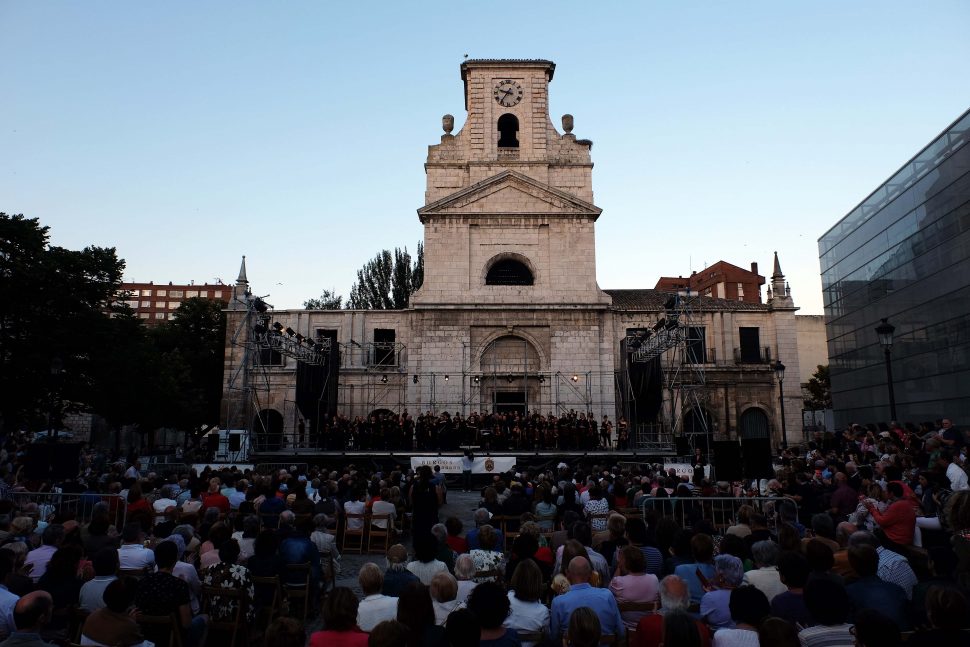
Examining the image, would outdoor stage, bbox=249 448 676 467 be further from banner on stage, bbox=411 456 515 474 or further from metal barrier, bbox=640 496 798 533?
metal barrier, bbox=640 496 798 533

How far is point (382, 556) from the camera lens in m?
12.6

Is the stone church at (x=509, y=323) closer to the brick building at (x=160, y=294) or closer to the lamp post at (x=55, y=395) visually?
the lamp post at (x=55, y=395)

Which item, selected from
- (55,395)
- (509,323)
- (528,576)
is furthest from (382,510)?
(509,323)

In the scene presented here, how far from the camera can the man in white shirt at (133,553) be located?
7312 mm

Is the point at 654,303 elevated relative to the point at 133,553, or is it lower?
elevated

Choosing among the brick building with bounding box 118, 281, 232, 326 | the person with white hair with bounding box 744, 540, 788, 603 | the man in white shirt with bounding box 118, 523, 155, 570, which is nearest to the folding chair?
the man in white shirt with bounding box 118, 523, 155, 570

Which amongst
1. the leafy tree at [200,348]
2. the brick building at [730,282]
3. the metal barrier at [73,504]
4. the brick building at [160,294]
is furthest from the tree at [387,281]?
the brick building at [160,294]

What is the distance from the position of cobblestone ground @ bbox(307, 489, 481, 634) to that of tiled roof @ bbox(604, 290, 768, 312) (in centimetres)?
1721

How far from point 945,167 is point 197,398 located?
3859 cm

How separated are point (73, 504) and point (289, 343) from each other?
599 inches

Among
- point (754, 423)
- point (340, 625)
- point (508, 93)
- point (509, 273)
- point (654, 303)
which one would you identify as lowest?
point (340, 625)

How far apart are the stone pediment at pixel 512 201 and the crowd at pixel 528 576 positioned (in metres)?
22.6

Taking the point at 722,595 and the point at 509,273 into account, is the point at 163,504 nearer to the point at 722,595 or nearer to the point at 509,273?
the point at 722,595

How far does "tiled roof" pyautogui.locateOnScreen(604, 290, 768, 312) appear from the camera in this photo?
120ft
